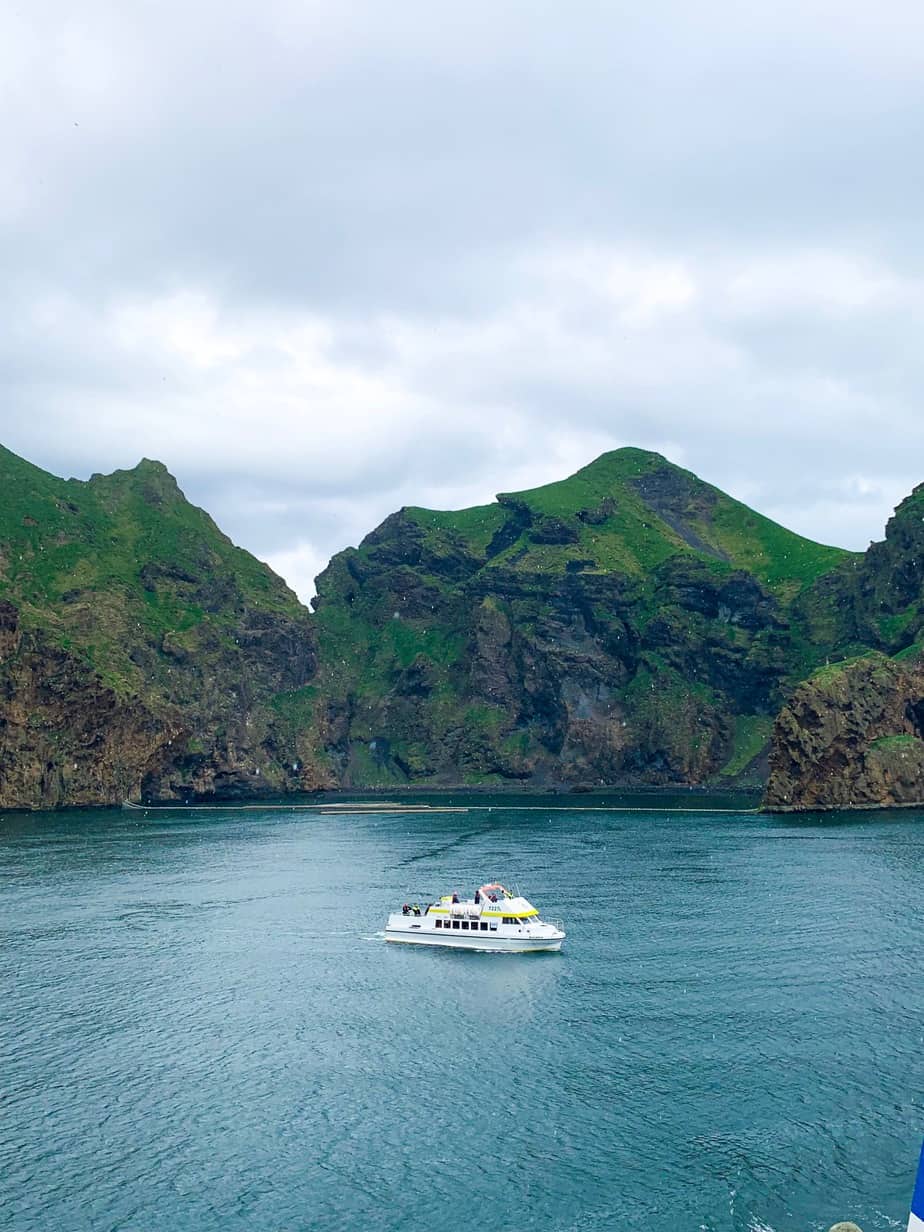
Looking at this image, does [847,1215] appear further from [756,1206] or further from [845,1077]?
[845,1077]

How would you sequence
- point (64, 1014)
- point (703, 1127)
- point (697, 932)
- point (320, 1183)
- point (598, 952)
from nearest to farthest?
point (320, 1183)
point (703, 1127)
point (64, 1014)
point (598, 952)
point (697, 932)

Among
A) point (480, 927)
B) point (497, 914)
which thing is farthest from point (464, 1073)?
point (480, 927)

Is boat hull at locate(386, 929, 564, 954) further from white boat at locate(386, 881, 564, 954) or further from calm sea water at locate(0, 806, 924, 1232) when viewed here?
calm sea water at locate(0, 806, 924, 1232)

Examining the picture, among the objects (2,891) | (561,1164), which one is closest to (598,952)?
(561,1164)

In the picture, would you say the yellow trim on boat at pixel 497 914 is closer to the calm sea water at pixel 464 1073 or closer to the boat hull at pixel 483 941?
the boat hull at pixel 483 941

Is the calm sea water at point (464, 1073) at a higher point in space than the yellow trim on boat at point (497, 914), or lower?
lower

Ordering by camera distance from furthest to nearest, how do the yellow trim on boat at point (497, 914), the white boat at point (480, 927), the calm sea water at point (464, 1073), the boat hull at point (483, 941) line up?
the yellow trim on boat at point (497, 914) → the white boat at point (480, 927) → the boat hull at point (483, 941) → the calm sea water at point (464, 1073)

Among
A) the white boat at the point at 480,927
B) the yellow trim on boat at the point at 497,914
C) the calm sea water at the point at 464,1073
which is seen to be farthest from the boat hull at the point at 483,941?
the calm sea water at the point at 464,1073

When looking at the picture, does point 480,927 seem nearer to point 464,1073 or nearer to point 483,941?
point 483,941
